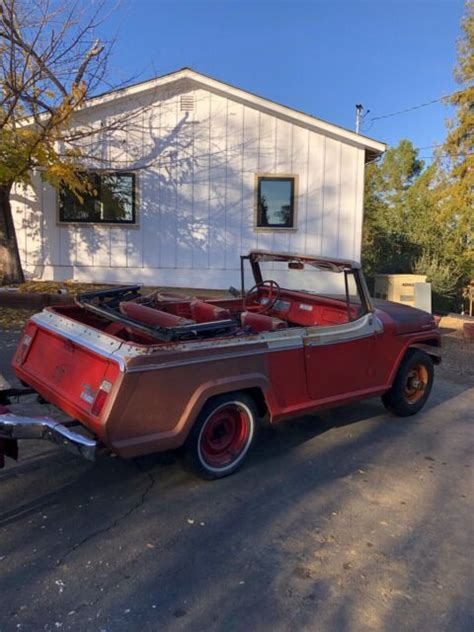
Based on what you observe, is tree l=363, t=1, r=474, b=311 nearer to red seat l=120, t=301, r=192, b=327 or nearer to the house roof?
the house roof

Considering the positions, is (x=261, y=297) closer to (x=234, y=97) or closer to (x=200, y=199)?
(x=200, y=199)

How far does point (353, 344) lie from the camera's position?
4480mm

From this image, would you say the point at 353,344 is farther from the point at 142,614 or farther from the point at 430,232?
the point at 430,232

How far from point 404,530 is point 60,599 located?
2.02 m

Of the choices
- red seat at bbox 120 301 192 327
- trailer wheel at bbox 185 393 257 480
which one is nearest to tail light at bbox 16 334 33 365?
red seat at bbox 120 301 192 327

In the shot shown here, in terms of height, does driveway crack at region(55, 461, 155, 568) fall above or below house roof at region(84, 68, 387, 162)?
below

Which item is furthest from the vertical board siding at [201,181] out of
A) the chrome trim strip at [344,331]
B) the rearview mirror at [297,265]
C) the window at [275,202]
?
the chrome trim strip at [344,331]

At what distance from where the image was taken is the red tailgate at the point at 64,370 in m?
3.26

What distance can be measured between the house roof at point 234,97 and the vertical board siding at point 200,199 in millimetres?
191

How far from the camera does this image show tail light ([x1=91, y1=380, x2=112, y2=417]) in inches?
124

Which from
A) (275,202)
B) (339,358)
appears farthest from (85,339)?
(275,202)

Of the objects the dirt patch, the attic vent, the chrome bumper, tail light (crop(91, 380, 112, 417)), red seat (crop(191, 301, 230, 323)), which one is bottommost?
the dirt patch

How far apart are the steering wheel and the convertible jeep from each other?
0.08 feet

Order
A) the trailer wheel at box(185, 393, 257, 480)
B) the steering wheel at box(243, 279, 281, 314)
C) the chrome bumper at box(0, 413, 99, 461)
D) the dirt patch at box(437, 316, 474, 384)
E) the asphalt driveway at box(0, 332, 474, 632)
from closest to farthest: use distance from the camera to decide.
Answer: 1. the asphalt driveway at box(0, 332, 474, 632)
2. the chrome bumper at box(0, 413, 99, 461)
3. the trailer wheel at box(185, 393, 257, 480)
4. the steering wheel at box(243, 279, 281, 314)
5. the dirt patch at box(437, 316, 474, 384)
